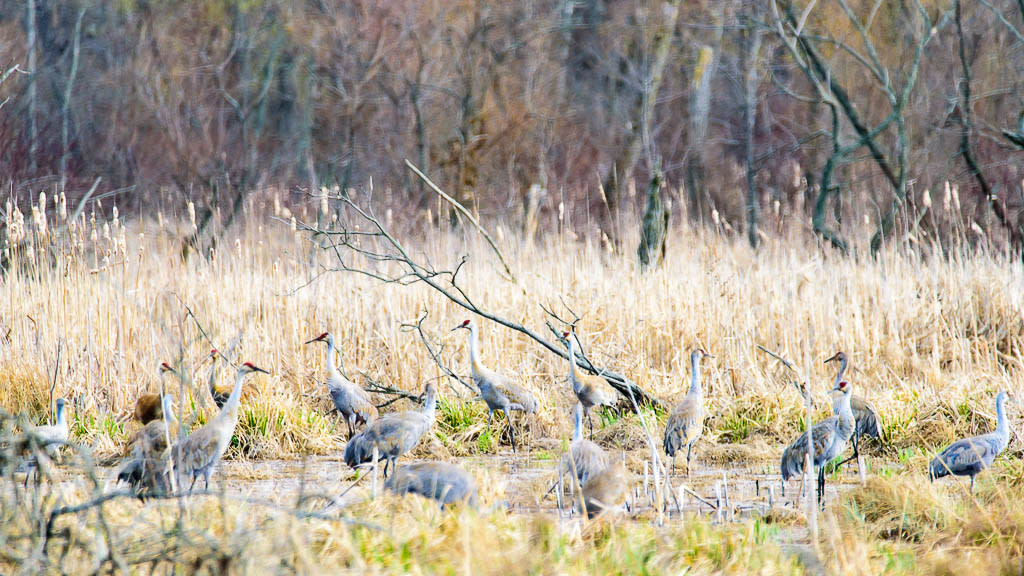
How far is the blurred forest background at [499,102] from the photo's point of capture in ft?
60.3

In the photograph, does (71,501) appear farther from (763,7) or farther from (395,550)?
(763,7)

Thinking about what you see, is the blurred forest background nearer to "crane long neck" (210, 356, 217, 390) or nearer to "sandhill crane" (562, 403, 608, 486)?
"crane long neck" (210, 356, 217, 390)

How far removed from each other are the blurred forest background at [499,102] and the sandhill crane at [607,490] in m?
11.7

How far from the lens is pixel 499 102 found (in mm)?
21297

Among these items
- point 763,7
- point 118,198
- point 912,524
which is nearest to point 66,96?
point 118,198

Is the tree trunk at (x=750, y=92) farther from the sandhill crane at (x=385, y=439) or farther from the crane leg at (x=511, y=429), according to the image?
the sandhill crane at (x=385, y=439)

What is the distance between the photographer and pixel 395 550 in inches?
155

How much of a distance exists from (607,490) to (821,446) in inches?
57.0

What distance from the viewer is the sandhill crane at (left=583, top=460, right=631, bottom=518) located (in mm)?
4754

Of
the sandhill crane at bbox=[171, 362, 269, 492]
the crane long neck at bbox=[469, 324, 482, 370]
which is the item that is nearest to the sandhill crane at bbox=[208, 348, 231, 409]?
the crane long neck at bbox=[469, 324, 482, 370]

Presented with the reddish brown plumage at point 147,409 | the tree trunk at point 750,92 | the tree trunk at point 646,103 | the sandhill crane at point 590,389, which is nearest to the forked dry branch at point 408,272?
the sandhill crane at point 590,389

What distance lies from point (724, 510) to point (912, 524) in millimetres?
863

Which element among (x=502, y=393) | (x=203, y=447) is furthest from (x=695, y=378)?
(x=203, y=447)

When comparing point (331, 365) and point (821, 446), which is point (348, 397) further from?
point (821, 446)
